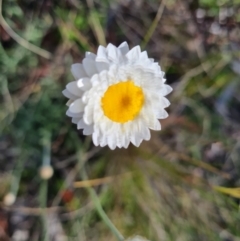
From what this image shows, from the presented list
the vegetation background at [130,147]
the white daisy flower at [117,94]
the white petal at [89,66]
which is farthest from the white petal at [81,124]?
the vegetation background at [130,147]

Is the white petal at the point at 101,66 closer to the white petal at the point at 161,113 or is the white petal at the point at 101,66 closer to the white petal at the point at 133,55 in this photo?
the white petal at the point at 133,55

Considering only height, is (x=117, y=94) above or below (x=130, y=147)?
above

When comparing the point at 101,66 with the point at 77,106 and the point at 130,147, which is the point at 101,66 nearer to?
the point at 77,106

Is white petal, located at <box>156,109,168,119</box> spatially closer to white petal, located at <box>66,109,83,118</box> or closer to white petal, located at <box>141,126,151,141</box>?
white petal, located at <box>141,126,151,141</box>

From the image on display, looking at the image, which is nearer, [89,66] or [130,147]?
[89,66]

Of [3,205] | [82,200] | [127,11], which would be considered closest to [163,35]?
[127,11]

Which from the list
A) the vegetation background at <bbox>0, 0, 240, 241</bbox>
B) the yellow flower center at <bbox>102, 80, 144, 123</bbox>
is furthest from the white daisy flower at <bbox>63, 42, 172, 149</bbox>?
the vegetation background at <bbox>0, 0, 240, 241</bbox>

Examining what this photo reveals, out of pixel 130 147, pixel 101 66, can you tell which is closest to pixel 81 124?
pixel 101 66

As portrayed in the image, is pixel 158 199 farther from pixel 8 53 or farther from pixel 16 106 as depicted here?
pixel 8 53
